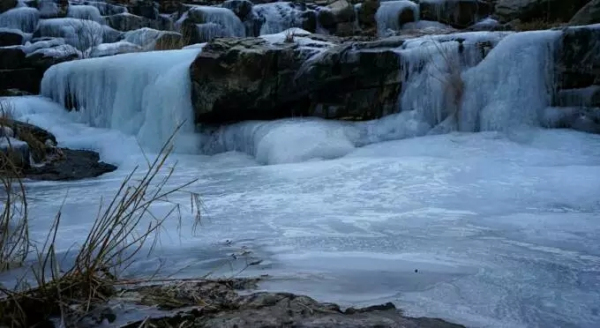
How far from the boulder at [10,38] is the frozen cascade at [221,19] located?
3.03m

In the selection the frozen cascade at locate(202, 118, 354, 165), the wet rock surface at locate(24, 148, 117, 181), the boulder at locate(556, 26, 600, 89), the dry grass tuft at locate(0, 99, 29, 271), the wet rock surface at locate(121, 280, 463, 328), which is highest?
the boulder at locate(556, 26, 600, 89)

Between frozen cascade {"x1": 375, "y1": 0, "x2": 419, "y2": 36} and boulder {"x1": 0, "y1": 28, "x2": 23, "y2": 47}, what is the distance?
6.62m

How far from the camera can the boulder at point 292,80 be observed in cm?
607

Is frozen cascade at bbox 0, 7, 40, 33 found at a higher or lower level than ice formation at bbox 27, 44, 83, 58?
→ higher

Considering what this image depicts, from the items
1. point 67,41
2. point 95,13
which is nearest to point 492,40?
point 67,41

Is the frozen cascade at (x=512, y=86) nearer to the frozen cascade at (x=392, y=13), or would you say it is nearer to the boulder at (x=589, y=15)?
the boulder at (x=589, y=15)

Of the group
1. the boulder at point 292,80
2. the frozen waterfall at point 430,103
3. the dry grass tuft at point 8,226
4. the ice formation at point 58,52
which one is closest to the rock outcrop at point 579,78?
the frozen waterfall at point 430,103

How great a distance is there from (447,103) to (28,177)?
3950 mm

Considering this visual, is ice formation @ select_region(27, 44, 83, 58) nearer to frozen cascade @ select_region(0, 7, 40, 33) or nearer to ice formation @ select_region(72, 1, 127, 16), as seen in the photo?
frozen cascade @ select_region(0, 7, 40, 33)

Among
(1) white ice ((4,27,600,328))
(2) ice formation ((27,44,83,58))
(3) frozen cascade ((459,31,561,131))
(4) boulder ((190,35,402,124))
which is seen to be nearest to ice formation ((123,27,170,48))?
(2) ice formation ((27,44,83,58))

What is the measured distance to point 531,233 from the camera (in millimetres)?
2527

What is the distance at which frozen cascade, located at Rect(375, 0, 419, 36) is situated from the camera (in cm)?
1130

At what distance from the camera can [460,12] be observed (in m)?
11.1

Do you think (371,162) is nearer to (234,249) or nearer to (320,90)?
(320,90)
